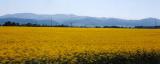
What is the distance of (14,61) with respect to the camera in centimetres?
1866

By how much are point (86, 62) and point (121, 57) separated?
304 cm

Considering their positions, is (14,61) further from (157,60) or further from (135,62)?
(157,60)

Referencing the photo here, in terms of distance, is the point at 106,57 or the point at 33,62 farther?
the point at 106,57

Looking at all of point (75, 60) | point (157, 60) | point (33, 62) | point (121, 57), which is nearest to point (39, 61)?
point (33, 62)

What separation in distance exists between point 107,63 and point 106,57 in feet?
4.78

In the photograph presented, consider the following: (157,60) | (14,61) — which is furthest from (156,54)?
(14,61)

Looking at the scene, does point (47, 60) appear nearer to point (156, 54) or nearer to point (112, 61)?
point (112, 61)

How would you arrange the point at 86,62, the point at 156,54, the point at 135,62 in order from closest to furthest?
the point at 86,62 → the point at 135,62 → the point at 156,54

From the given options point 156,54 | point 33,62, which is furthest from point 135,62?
point 33,62

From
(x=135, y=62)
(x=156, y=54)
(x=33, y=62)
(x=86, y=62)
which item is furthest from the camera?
(x=156, y=54)

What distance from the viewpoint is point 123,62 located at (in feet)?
66.1

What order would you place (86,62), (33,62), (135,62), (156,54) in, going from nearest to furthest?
1. (33,62)
2. (86,62)
3. (135,62)
4. (156,54)

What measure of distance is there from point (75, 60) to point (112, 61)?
2117mm

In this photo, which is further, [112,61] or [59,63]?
[112,61]
